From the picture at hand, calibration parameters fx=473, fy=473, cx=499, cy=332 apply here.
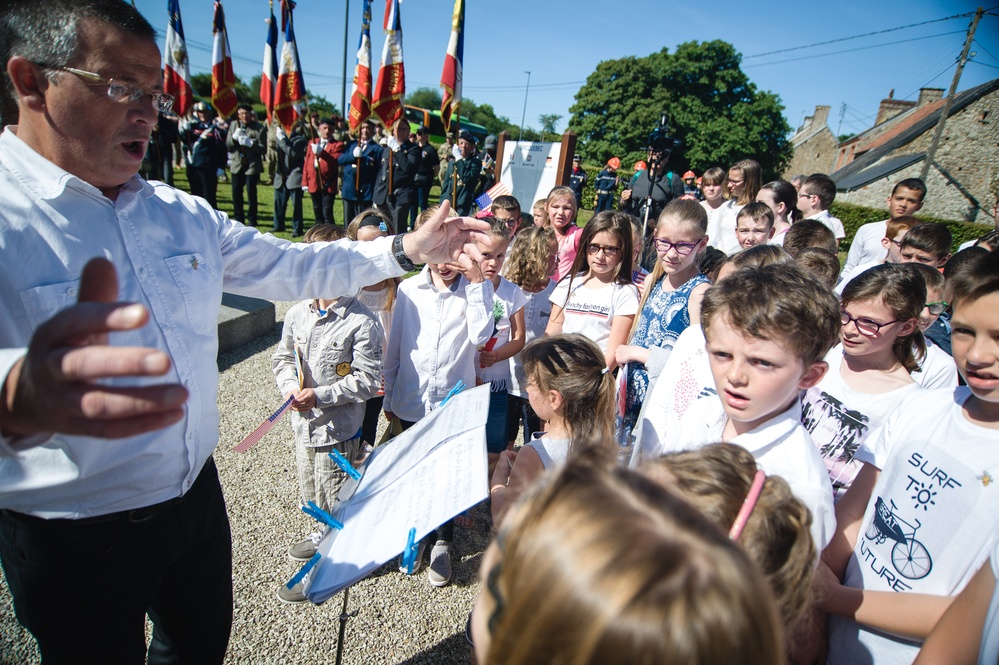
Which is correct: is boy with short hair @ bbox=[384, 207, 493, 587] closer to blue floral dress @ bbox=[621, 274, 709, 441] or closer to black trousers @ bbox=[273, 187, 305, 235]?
blue floral dress @ bbox=[621, 274, 709, 441]

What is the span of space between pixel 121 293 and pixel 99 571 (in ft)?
2.47

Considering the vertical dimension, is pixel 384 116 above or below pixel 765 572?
above

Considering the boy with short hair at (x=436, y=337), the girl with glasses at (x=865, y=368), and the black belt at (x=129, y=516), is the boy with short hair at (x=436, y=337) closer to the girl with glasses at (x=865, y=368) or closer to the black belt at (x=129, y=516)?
the black belt at (x=129, y=516)

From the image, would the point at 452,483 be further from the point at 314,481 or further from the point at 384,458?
the point at 314,481

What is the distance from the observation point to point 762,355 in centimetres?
138

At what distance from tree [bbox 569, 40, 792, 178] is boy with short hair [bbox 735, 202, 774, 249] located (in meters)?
34.4

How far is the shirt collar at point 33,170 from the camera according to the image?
1.12m

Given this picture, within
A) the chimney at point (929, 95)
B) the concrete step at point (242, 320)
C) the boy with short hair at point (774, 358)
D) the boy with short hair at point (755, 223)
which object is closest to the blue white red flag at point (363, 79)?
the concrete step at point (242, 320)

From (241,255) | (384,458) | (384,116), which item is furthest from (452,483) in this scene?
(384,116)

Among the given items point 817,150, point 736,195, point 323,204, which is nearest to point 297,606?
point 736,195

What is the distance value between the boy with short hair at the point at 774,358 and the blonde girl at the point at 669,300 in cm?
121

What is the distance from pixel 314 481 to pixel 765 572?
232 cm

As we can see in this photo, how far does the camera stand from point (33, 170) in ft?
3.70

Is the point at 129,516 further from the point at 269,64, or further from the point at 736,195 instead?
the point at 269,64
